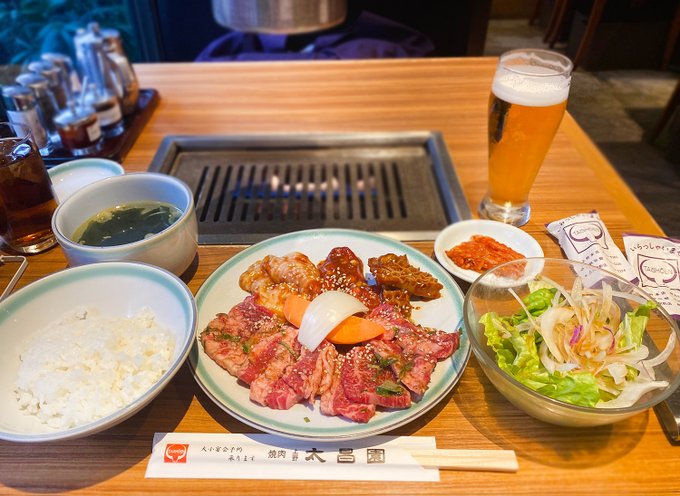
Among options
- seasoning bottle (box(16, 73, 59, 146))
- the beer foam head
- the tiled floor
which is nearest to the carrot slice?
the beer foam head

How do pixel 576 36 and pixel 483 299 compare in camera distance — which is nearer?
pixel 483 299

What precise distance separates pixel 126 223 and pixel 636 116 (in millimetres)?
1705

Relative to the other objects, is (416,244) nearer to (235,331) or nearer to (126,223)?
(235,331)

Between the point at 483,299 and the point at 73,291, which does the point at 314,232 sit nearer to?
the point at 483,299

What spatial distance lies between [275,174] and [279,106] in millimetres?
549

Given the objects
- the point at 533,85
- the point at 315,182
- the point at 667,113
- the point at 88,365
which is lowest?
the point at 315,182

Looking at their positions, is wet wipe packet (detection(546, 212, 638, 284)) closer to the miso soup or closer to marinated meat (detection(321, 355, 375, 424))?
marinated meat (detection(321, 355, 375, 424))

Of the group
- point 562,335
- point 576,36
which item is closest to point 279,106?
point 576,36

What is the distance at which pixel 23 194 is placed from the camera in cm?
158

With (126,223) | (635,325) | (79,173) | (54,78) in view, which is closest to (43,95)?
(54,78)

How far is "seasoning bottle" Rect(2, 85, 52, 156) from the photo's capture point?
2016mm

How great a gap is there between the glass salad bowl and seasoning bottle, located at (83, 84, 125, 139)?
1868 millimetres

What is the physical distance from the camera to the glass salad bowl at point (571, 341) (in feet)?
3.52

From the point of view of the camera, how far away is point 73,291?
4.36 feet
